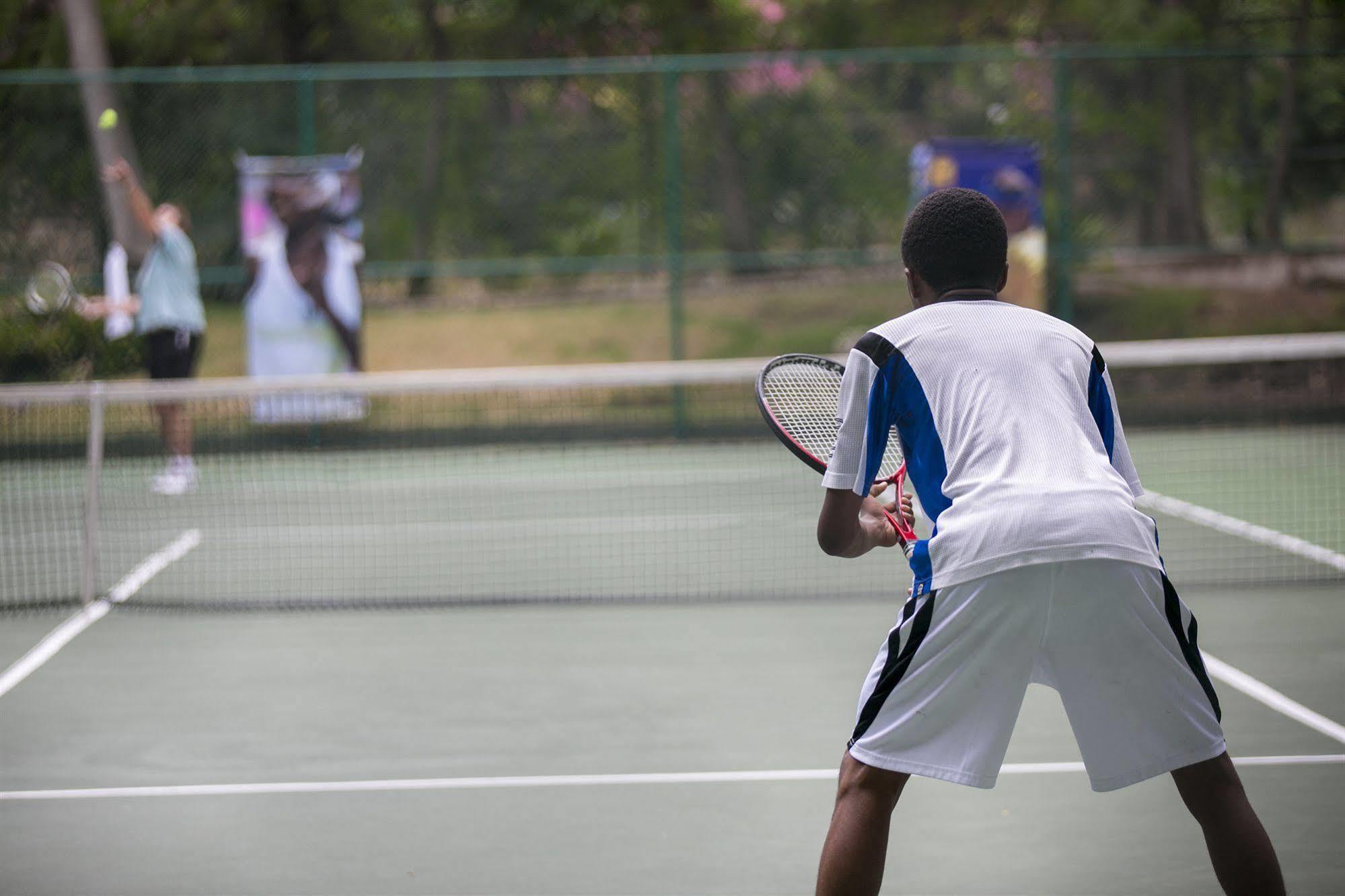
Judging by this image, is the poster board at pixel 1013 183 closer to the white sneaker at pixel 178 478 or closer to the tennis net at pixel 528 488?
the tennis net at pixel 528 488

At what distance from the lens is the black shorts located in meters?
11.0

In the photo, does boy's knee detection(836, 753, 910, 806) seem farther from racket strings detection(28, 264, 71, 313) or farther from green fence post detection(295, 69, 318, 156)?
racket strings detection(28, 264, 71, 313)

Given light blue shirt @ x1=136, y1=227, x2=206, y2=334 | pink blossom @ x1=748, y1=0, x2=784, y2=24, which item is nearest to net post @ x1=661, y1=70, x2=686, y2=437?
light blue shirt @ x1=136, y1=227, x2=206, y2=334

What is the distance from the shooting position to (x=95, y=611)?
698cm

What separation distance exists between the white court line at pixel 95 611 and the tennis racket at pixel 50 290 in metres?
4.81

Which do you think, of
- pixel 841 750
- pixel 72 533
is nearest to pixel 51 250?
pixel 72 533

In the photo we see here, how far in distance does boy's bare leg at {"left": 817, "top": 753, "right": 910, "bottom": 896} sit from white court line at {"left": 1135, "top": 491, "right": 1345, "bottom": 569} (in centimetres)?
547

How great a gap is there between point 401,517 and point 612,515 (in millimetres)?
1338

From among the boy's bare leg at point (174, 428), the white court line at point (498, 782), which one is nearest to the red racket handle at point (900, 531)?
the white court line at point (498, 782)

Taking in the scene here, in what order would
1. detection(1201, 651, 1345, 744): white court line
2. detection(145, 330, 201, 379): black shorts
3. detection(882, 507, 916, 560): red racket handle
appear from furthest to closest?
detection(145, 330, 201, 379): black shorts < detection(1201, 651, 1345, 744): white court line < detection(882, 507, 916, 560): red racket handle

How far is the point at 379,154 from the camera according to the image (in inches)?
548

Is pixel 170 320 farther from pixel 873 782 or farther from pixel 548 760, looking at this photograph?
pixel 873 782

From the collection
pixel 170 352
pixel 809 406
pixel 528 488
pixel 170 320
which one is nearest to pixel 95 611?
pixel 528 488

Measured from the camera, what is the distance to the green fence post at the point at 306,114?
43.0 feet
